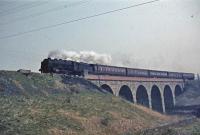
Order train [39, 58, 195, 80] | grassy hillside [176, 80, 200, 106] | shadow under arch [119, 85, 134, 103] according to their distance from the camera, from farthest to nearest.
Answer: grassy hillside [176, 80, 200, 106] < shadow under arch [119, 85, 134, 103] < train [39, 58, 195, 80]

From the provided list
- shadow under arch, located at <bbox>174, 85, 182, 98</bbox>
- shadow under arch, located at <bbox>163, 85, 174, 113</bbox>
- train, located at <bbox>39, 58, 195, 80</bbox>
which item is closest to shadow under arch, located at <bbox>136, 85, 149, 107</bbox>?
train, located at <bbox>39, 58, 195, 80</bbox>

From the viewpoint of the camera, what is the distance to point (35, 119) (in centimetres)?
2027

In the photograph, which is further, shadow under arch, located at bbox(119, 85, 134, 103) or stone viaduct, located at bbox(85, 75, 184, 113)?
shadow under arch, located at bbox(119, 85, 134, 103)

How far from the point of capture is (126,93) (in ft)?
150

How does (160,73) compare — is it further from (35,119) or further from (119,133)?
(35,119)

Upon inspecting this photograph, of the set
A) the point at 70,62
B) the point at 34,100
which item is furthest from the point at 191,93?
the point at 34,100

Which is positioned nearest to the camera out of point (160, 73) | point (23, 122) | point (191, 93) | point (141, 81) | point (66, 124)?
point (23, 122)

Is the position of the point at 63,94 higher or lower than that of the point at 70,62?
lower

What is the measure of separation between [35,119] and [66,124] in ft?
7.59

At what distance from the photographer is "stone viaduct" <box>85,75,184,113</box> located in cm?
4119

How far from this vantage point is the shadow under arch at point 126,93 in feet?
149

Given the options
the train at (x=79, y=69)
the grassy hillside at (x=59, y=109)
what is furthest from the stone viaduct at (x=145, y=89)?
the grassy hillside at (x=59, y=109)

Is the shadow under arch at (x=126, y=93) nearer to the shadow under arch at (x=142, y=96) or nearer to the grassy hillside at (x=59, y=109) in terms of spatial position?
the shadow under arch at (x=142, y=96)

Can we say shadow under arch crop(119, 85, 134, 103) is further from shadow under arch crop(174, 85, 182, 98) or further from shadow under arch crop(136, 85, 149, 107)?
shadow under arch crop(174, 85, 182, 98)
